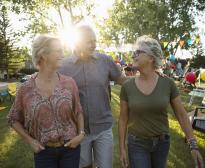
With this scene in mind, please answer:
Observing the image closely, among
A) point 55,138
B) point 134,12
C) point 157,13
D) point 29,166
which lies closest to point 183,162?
point 29,166

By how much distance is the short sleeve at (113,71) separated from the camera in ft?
12.7

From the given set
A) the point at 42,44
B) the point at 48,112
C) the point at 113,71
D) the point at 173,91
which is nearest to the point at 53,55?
the point at 42,44

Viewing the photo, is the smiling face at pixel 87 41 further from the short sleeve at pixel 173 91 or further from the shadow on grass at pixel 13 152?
the shadow on grass at pixel 13 152

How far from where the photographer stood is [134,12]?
143ft

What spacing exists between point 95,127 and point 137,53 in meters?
0.94

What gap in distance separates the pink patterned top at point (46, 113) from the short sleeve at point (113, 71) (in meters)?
0.82

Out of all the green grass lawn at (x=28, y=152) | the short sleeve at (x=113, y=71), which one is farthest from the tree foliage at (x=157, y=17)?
the short sleeve at (x=113, y=71)

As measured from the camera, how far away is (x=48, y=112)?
3.00 m

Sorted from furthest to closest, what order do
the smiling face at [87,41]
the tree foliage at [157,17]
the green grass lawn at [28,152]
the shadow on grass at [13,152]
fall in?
the tree foliage at [157,17] < the shadow on grass at [13,152] < the green grass lawn at [28,152] < the smiling face at [87,41]

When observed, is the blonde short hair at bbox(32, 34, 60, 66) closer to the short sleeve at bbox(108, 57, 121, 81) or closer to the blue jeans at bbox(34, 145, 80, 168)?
the blue jeans at bbox(34, 145, 80, 168)

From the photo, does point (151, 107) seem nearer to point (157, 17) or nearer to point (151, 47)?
point (151, 47)

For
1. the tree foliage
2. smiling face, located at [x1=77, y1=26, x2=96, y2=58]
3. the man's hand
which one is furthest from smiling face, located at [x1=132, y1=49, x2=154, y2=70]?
the tree foliage

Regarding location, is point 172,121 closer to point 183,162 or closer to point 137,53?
point 183,162

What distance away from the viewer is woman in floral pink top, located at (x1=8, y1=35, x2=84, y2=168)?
3012 mm
